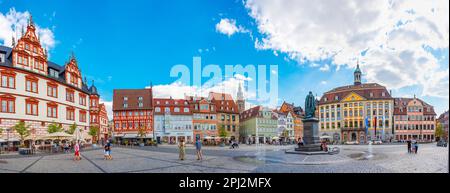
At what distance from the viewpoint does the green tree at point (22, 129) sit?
134 inches

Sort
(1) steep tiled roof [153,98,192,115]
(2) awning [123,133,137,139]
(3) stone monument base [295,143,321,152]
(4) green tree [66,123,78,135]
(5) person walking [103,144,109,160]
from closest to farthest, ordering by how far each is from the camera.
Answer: (1) steep tiled roof [153,98,192,115], (4) green tree [66,123,78,135], (5) person walking [103,144,109,160], (2) awning [123,133,137,139], (3) stone monument base [295,143,321,152]

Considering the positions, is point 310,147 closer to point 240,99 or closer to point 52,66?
point 240,99

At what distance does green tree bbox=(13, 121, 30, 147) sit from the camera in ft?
11.2

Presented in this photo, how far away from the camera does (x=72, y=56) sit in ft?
9.78

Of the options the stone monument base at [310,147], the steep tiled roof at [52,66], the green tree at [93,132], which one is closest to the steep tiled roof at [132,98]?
the steep tiled roof at [52,66]

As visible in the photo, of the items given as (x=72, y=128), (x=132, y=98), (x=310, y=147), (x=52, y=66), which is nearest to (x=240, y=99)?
(x=132, y=98)

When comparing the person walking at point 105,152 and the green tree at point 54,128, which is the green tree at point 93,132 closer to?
the person walking at point 105,152

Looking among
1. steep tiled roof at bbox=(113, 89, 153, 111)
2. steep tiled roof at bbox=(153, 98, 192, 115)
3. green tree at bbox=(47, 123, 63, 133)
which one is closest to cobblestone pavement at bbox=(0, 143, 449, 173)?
green tree at bbox=(47, 123, 63, 133)

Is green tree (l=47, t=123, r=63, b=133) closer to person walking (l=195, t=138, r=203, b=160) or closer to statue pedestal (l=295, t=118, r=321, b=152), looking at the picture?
person walking (l=195, t=138, r=203, b=160)

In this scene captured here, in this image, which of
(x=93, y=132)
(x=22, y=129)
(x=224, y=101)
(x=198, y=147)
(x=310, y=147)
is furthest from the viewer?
(x=310, y=147)

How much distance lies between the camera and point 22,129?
355 cm
